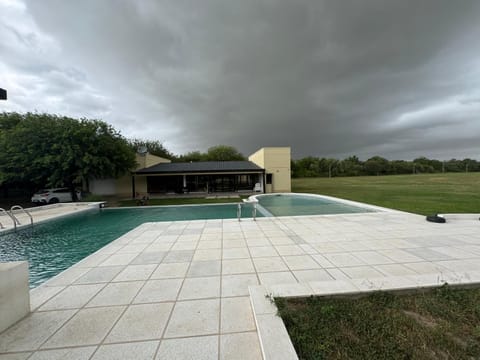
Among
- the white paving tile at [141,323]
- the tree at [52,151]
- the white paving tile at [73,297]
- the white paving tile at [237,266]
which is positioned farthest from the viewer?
the tree at [52,151]

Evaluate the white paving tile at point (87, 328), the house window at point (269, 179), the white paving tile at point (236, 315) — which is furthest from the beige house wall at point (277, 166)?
the white paving tile at point (87, 328)

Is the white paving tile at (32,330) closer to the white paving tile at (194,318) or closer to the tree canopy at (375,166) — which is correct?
the white paving tile at (194,318)

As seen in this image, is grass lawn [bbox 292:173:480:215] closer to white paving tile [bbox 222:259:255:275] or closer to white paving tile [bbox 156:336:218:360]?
white paving tile [bbox 222:259:255:275]

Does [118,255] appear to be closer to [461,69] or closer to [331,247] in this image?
[331,247]

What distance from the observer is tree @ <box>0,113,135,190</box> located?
13219 millimetres

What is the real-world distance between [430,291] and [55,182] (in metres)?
19.0

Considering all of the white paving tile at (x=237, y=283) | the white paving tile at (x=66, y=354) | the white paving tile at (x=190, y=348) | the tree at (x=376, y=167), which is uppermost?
the tree at (x=376, y=167)

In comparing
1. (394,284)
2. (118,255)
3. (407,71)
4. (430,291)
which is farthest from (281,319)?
(407,71)

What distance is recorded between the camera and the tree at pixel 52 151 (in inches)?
520

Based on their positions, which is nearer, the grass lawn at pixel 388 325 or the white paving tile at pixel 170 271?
the grass lawn at pixel 388 325

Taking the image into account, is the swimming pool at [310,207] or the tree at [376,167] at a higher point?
the tree at [376,167]

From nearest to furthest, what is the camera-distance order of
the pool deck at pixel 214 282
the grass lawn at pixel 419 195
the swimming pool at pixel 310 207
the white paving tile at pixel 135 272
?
1. the pool deck at pixel 214 282
2. the white paving tile at pixel 135 272
3. the grass lawn at pixel 419 195
4. the swimming pool at pixel 310 207

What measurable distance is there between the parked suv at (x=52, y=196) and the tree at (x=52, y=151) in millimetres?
1608

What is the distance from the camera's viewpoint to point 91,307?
2.55 m
